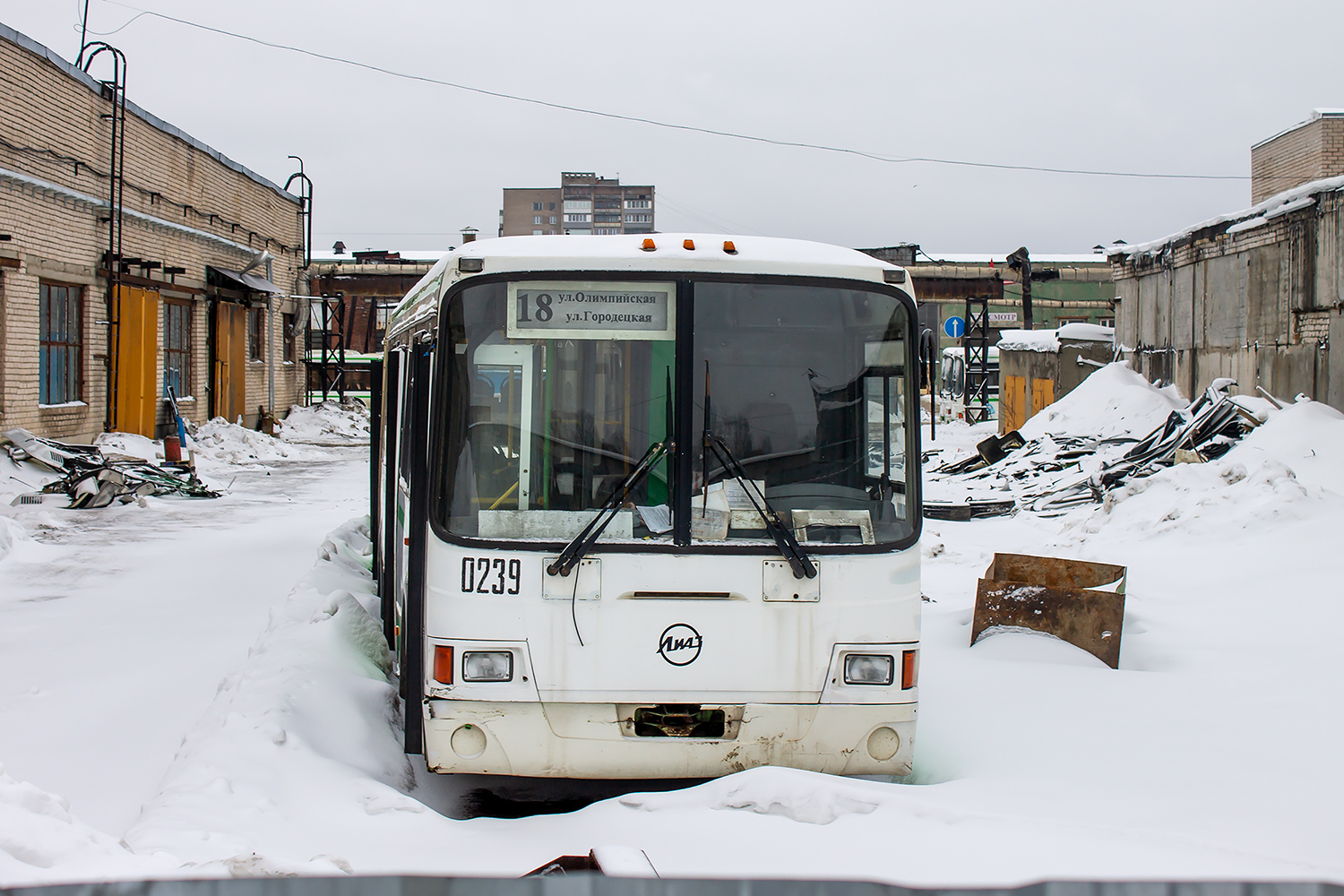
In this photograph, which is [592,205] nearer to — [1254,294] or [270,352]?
[270,352]

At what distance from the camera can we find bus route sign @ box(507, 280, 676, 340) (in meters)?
4.35

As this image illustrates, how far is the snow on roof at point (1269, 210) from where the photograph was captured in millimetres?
12453

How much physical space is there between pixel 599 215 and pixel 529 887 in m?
61.1

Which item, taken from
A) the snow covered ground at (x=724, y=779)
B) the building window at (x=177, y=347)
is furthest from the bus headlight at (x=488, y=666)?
the building window at (x=177, y=347)

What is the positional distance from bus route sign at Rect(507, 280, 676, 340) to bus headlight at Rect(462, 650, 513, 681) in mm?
1288

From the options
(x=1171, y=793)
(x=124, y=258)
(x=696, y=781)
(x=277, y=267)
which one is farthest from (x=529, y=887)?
(x=277, y=267)

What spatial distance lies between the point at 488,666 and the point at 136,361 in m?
17.7

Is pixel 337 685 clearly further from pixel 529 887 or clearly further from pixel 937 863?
pixel 529 887

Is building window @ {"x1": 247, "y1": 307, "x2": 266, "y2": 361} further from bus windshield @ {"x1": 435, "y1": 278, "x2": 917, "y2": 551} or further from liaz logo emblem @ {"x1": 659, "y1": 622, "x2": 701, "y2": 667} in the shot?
liaz logo emblem @ {"x1": 659, "y1": 622, "x2": 701, "y2": 667}

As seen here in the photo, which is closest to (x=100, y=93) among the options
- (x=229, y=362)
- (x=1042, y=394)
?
(x=229, y=362)

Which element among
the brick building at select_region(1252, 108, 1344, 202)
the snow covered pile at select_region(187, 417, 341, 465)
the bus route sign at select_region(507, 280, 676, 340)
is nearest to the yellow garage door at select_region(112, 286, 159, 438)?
the snow covered pile at select_region(187, 417, 341, 465)

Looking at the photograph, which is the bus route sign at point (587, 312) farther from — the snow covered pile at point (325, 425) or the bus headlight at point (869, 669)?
the snow covered pile at point (325, 425)

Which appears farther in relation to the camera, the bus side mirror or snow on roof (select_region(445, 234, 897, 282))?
the bus side mirror

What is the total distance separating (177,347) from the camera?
2238 centimetres
